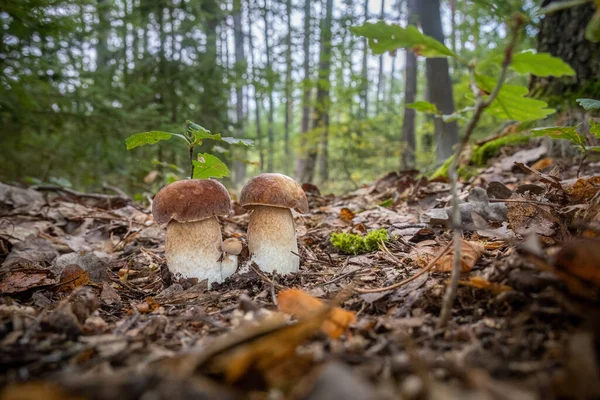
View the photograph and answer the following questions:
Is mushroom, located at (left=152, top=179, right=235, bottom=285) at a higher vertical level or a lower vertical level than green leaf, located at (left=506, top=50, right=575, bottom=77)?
lower

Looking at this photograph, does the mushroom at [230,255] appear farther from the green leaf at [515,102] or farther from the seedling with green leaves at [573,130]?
the seedling with green leaves at [573,130]

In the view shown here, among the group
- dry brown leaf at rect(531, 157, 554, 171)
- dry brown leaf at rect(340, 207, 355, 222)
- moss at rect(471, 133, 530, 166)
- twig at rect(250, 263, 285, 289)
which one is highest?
moss at rect(471, 133, 530, 166)

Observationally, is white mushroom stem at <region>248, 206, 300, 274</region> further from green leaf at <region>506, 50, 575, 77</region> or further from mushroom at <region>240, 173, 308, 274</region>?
green leaf at <region>506, 50, 575, 77</region>

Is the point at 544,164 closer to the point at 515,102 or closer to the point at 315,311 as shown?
the point at 515,102

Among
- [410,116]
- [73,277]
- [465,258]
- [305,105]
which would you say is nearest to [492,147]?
[465,258]

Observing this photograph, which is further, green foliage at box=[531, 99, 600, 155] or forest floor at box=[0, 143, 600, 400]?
green foliage at box=[531, 99, 600, 155]

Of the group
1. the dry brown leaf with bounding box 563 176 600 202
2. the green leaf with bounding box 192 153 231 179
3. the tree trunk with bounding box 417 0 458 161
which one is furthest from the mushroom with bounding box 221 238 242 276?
the tree trunk with bounding box 417 0 458 161

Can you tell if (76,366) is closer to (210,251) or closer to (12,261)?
(210,251)
